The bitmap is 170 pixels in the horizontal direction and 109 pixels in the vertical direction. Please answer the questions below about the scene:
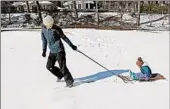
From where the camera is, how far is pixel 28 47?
25.5 feet

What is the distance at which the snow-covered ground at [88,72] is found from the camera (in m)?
5.46

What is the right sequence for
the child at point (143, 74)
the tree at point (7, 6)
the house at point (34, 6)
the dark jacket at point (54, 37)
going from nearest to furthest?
the dark jacket at point (54, 37) < the child at point (143, 74) < the tree at point (7, 6) < the house at point (34, 6)

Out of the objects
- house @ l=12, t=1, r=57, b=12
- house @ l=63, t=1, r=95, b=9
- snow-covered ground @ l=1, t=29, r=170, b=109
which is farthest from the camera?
house @ l=63, t=1, r=95, b=9

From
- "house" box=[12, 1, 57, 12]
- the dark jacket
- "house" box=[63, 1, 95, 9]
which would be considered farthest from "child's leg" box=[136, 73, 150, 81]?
"house" box=[63, 1, 95, 9]

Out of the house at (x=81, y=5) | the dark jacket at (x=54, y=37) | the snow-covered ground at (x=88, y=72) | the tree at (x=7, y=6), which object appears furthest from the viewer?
the house at (x=81, y=5)

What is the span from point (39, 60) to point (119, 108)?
7.17 feet

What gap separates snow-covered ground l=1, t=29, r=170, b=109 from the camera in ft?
17.9

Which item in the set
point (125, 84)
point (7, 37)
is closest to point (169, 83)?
point (125, 84)

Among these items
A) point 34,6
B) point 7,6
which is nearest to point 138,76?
point 34,6

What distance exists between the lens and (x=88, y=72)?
21.6ft

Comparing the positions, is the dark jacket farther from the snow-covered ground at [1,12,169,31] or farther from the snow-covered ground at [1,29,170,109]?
the snow-covered ground at [1,12,169,31]

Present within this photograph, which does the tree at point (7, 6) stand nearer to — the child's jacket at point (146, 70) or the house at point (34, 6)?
the house at point (34, 6)

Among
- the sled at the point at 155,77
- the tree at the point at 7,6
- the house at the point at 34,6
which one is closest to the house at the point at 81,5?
the house at the point at 34,6

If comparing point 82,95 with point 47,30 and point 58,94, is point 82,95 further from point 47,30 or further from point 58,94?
point 47,30
